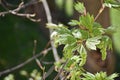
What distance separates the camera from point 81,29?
0.98 metres

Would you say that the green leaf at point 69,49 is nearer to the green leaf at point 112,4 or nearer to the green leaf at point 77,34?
the green leaf at point 77,34

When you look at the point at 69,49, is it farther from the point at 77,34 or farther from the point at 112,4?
the point at 112,4

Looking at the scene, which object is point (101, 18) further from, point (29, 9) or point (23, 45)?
point (23, 45)

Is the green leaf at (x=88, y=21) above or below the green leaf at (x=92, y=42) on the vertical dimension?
above

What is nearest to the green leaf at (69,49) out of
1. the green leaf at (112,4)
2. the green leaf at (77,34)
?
the green leaf at (77,34)

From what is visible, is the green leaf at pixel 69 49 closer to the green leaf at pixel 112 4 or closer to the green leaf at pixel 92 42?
the green leaf at pixel 92 42

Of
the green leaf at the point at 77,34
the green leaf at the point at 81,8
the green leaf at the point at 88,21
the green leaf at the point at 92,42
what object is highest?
the green leaf at the point at 81,8

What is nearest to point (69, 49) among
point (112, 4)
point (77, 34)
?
point (77, 34)

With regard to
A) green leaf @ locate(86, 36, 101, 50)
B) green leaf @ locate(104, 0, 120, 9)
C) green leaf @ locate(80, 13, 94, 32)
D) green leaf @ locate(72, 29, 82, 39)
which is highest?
green leaf @ locate(104, 0, 120, 9)

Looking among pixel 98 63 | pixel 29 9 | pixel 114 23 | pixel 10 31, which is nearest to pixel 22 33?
pixel 10 31

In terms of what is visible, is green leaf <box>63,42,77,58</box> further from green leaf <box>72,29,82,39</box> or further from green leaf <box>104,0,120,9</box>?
green leaf <box>104,0,120,9</box>

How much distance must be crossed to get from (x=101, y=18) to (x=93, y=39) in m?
0.65

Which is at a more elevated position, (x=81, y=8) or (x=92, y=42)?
(x=81, y=8)

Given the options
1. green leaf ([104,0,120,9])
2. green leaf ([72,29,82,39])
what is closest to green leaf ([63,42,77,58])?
green leaf ([72,29,82,39])
